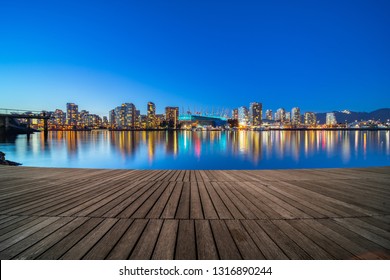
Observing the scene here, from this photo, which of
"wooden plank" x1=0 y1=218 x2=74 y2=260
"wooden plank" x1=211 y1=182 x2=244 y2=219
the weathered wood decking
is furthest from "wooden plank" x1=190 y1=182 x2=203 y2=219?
"wooden plank" x1=0 y1=218 x2=74 y2=260

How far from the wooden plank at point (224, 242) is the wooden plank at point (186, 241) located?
32cm

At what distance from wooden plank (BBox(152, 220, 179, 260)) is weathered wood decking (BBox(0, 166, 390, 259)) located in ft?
0.04

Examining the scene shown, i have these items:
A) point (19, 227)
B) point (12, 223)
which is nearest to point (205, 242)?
point (19, 227)

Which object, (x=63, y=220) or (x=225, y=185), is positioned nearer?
(x=63, y=220)

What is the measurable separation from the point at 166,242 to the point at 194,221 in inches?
28.9

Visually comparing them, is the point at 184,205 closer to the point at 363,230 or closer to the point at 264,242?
the point at 264,242

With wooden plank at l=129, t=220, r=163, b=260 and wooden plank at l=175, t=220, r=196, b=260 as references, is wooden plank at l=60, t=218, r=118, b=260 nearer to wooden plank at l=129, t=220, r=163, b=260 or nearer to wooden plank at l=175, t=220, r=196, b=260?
wooden plank at l=129, t=220, r=163, b=260

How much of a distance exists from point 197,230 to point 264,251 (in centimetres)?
96

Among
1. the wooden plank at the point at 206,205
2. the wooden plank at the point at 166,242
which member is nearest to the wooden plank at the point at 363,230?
the wooden plank at the point at 206,205

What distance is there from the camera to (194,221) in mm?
3322
